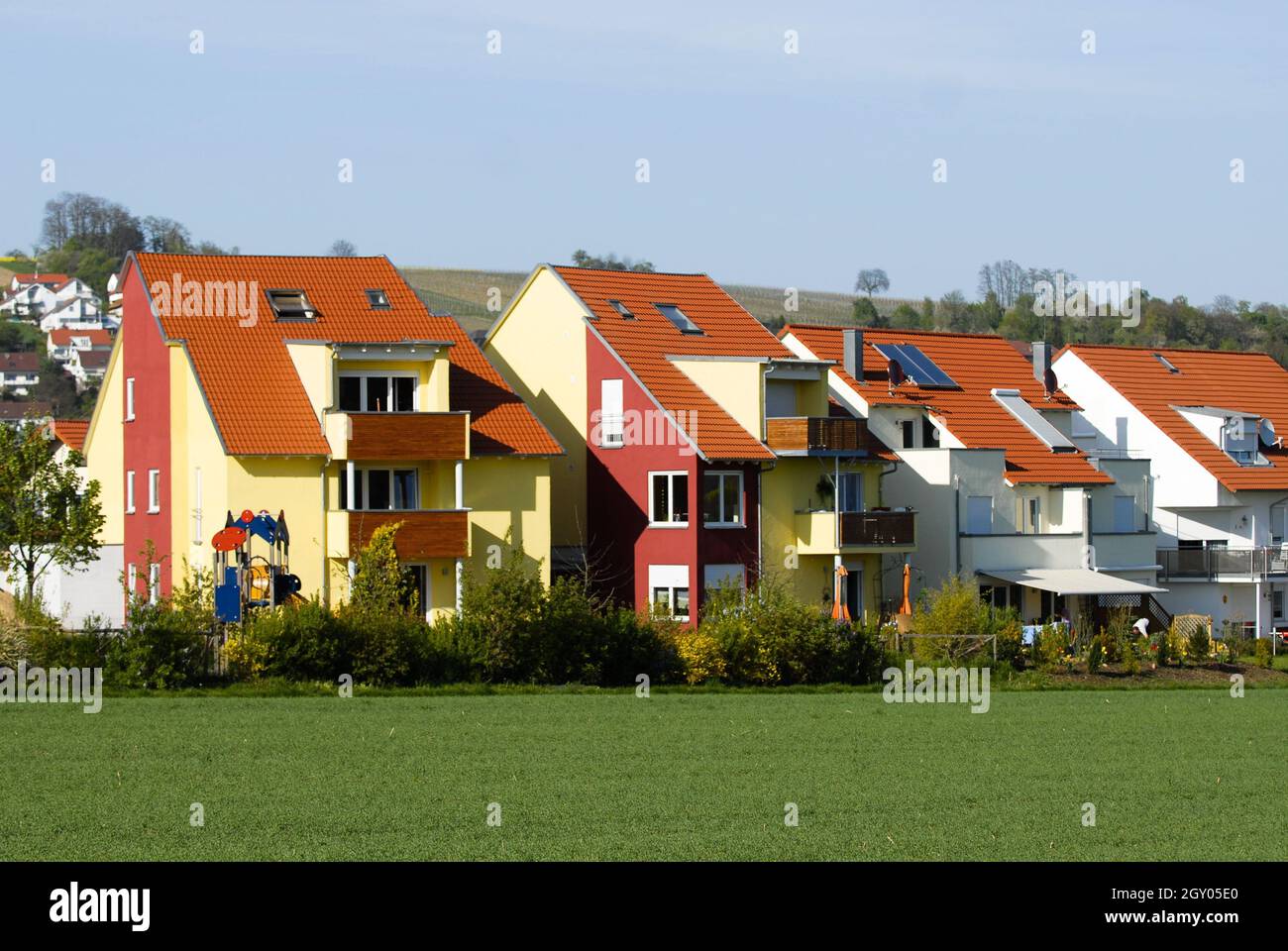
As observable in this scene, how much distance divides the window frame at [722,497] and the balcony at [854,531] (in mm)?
1890

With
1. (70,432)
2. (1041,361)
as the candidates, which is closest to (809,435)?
(1041,361)

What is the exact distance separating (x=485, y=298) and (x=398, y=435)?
6337cm

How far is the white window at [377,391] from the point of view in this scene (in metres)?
47.9

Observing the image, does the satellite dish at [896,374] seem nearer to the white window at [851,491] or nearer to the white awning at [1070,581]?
the white window at [851,491]

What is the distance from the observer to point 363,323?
49.2m

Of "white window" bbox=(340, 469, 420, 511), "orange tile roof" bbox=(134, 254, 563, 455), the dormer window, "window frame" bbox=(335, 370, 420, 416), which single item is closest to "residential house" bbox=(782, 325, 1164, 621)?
"orange tile roof" bbox=(134, 254, 563, 455)

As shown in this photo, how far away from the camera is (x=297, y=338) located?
4847 cm

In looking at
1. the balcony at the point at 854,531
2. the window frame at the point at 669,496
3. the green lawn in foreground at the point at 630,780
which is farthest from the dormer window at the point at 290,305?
the green lawn in foreground at the point at 630,780

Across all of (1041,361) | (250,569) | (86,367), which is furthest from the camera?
(86,367)

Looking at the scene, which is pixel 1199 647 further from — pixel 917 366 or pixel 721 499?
pixel 917 366

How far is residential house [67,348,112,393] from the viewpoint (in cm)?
15912

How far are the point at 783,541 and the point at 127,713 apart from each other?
933 inches

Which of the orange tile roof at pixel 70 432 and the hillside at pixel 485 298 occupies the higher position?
the hillside at pixel 485 298
